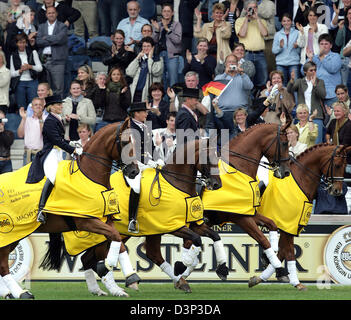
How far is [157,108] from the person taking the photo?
18.5 meters

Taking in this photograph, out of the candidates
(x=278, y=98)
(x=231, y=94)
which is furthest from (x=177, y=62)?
(x=278, y=98)

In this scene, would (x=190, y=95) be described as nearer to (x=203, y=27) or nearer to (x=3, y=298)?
(x=3, y=298)

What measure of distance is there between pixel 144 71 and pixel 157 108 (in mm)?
1553

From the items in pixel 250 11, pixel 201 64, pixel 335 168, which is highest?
pixel 250 11

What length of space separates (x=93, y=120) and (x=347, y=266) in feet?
19.0

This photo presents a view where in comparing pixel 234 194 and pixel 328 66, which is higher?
pixel 328 66

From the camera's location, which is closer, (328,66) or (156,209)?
(156,209)

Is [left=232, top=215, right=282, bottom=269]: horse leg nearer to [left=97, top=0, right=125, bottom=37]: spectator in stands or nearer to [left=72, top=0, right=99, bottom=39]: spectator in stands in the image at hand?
[left=97, top=0, right=125, bottom=37]: spectator in stands

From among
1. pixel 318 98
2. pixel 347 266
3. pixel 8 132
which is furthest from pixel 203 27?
pixel 347 266

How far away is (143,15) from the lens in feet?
71.7

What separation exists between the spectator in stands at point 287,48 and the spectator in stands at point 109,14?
3738mm

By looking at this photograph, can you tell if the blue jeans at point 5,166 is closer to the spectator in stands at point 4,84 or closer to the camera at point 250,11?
the spectator in stands at point 4,84

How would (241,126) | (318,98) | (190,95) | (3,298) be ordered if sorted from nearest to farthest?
(3,298), (190,95), (241,126), (318,98)

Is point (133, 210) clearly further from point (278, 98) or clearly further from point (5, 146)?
point (278, 98)
